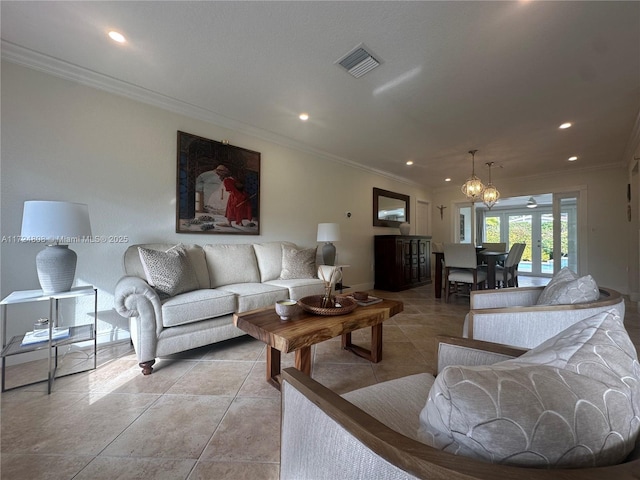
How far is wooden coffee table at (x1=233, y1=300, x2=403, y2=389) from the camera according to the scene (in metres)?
1.46

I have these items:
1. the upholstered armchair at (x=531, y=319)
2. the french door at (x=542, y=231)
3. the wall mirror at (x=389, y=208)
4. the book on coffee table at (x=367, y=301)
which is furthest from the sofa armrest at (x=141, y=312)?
the french door at (x=542, y=231)

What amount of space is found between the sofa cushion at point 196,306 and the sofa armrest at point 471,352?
1763 mm

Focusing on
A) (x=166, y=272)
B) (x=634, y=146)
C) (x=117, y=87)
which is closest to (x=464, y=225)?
(x=634, y=146)

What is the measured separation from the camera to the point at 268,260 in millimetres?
3287

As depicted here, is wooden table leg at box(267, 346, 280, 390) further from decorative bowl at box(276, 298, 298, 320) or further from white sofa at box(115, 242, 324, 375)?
white sofa at box(115, 242, 324, 375)

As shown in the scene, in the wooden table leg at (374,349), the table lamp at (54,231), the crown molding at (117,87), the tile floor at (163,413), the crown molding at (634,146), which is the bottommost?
the tile floor at (163,413)

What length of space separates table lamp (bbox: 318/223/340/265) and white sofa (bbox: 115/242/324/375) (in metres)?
0.45

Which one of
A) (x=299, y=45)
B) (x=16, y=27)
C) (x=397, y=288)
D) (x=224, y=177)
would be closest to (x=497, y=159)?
(x=397, y=288)

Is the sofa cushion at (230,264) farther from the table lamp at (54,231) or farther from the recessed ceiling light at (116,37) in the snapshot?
the recessed ceiling light at (116,37)

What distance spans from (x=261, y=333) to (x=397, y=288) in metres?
3.89

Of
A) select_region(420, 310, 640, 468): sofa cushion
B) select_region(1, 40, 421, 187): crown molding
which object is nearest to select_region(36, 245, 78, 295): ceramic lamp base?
select_region(1, 40, 421, 187): crown molding

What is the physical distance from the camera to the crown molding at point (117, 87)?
204 centimetres

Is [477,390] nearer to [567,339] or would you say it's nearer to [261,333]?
[567,339]

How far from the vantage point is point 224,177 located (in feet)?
10.4
